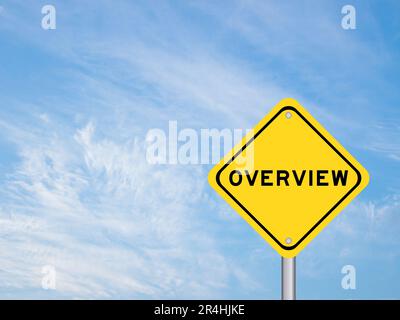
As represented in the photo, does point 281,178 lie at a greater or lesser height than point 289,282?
greater

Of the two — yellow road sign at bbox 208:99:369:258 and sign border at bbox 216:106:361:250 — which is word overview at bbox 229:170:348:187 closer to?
yellow road sign at bbox 208:99:369:258

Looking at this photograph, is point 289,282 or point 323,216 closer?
point 289,282

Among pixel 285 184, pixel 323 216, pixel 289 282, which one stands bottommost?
pixel 289 282

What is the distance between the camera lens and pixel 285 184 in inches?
242

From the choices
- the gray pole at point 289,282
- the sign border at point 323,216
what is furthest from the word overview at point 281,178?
the gray pole at point 289,282

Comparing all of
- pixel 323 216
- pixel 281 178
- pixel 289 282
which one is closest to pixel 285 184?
pixel 281 178

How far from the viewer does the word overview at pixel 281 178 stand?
616 cm

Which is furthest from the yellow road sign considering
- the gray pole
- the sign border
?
the gray pole

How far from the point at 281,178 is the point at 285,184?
68 millimetres

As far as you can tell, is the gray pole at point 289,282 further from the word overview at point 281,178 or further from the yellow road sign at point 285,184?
the word overview at point 281,178

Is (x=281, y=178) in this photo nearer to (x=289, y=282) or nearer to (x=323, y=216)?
(x=323, y=216)
